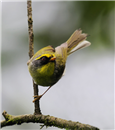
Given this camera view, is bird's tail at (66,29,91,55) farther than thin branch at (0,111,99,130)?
Yes

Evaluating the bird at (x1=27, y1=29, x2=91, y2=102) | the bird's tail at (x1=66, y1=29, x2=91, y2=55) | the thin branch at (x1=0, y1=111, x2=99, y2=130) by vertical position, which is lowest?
the thin branch at (x1=0, y1=111, x2=99, y2=130)

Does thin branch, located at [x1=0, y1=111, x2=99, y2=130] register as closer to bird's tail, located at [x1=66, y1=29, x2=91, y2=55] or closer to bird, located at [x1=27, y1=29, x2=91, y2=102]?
bird, located at [x1=27, y1=29, x2=91, y2=102]

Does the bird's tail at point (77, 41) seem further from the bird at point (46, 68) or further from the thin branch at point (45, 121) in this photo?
the thin branch at point (45, 121)

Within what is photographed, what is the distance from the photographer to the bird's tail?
107 inches

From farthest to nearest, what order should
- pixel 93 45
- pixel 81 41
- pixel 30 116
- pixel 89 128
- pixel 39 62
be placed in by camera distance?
pixel 93 45, pixel 81 41, pixel 39 62, pixel 30 116, pixel 89 128

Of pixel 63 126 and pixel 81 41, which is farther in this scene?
pixel 81 41

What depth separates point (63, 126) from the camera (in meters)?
1.85

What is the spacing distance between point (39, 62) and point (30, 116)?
655 mm

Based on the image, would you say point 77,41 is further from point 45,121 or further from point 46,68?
point 45,121

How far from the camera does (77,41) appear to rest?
2.78m

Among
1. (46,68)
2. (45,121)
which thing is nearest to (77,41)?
(46,68)

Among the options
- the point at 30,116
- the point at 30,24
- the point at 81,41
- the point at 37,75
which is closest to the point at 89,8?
the point at 81,41

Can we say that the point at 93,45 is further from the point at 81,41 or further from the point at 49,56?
the point at 49,56

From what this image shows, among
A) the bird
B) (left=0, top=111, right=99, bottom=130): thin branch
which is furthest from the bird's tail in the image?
(left=0, top=111, right=99, bottom=130): thin branch
